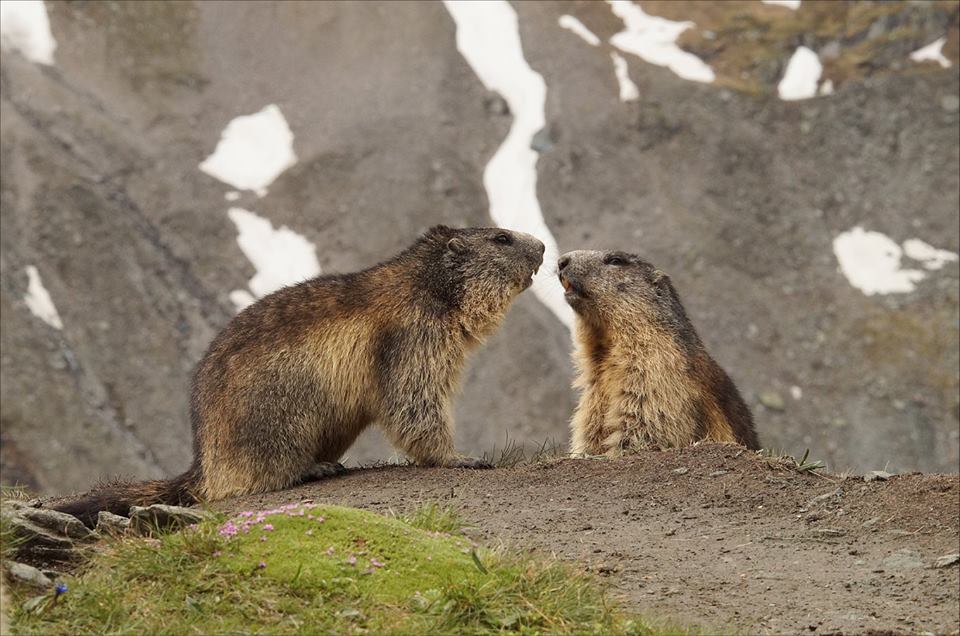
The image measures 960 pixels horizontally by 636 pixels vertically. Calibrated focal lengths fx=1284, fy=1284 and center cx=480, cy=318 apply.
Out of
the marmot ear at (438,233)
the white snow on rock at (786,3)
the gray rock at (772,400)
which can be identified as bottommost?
the gray rock at (772,400)

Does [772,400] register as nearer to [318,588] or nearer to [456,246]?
[456,246]

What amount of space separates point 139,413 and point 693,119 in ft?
88.8

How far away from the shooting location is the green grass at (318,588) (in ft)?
24.5

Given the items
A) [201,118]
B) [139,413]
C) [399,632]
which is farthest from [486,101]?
[399,632]

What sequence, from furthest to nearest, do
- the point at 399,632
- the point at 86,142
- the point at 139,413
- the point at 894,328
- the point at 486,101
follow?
the point at 486,101 → the point at 86,142 → the point at 894,328 → the point at 139,413 → the point at 399,632

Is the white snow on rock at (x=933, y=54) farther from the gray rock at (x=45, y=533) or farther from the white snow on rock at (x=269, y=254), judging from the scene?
the gray rock at (x=45, y=533)

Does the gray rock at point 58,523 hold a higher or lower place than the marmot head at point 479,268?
lower

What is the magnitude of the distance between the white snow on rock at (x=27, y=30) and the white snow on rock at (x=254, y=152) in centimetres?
832

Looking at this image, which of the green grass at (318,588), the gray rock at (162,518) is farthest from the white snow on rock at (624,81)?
the green grass at (318,588)

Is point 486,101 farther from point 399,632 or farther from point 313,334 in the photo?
point 399,632

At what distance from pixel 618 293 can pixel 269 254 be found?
39385mm

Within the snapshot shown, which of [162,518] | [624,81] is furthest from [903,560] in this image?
[624,81]

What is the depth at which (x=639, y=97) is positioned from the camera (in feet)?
188

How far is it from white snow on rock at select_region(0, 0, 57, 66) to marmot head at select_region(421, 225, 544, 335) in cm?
4716
